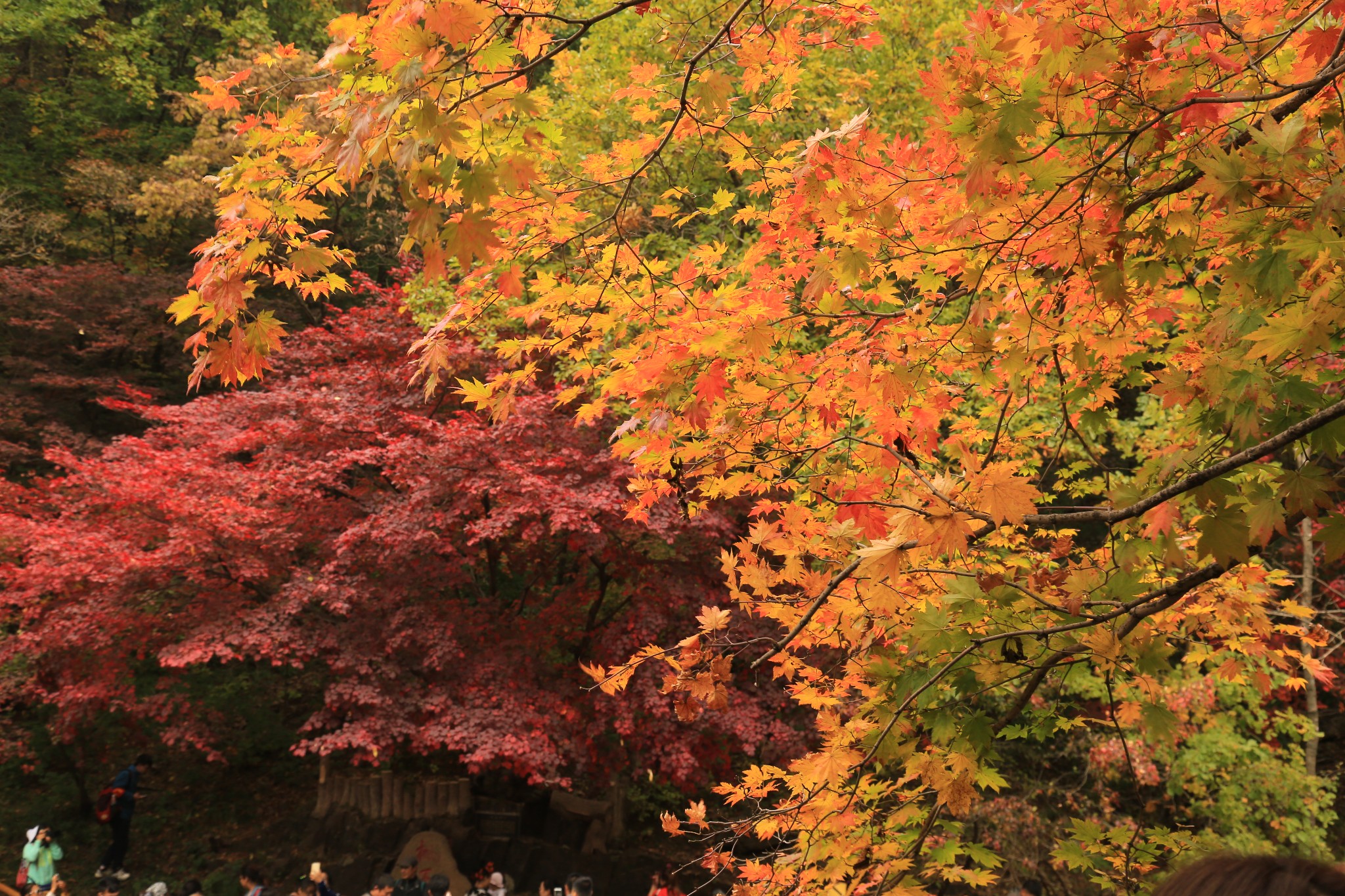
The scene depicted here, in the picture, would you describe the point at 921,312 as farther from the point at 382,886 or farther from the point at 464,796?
the point at 464,796

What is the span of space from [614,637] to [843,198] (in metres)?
5.21

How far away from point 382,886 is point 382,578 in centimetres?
252

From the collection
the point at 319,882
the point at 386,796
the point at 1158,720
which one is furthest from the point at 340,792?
the point at 1158,720

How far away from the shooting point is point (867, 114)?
2340 millimetres

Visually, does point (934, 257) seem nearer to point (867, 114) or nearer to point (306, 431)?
point (867, 114)

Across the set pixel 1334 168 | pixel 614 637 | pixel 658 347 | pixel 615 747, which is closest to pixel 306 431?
pixel 614 637

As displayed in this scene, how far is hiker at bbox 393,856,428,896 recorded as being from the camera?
20.6 ft

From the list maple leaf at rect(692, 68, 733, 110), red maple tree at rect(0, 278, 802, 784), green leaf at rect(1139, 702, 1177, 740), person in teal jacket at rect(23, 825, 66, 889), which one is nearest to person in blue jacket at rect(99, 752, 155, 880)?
red maple tree at rect(0, 278, 802, 784)

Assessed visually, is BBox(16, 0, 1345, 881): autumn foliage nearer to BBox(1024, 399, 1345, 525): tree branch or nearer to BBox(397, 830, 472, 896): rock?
BBox(1024, 399, 1345, 525): tree branch

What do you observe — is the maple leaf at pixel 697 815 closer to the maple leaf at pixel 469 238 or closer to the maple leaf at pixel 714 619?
the maple leaf at pixel 714 619

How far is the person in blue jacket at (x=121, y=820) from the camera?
7.73 m

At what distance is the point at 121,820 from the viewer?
779 centimetres

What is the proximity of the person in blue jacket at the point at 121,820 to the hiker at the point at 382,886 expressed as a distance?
242 cm

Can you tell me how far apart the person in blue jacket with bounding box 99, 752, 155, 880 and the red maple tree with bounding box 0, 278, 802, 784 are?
706 mm
